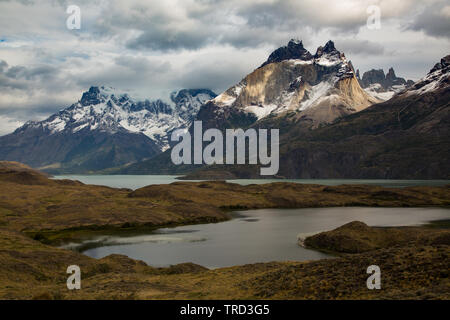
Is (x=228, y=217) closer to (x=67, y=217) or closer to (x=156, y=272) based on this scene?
(x=67, y=217)

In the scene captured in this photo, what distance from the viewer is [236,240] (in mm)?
102062

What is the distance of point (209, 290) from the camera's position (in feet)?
147

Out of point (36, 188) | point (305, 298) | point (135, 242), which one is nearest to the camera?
point (305, 298)

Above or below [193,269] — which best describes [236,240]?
below

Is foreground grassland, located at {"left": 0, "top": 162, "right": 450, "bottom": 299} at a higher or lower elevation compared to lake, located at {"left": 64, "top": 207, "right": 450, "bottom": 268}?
higher

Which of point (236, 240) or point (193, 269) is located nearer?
point (193, 269)

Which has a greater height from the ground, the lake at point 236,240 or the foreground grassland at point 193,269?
the foreground grassland at point 193,269

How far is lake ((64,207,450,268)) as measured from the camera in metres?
81.8

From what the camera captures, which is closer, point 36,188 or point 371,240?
point 371,240

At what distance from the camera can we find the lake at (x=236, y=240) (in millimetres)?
81750

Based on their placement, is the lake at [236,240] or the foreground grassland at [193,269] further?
the lake at [236,240]

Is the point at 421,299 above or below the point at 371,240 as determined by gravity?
above
